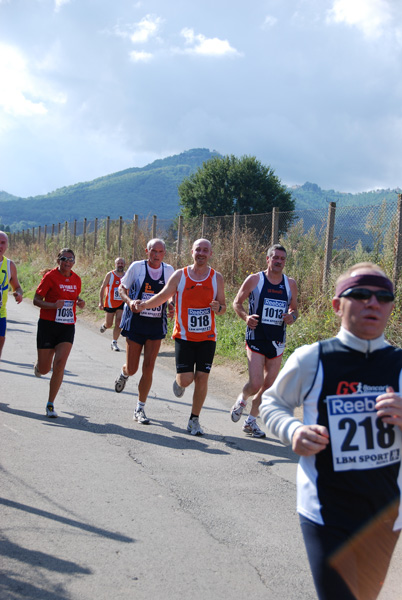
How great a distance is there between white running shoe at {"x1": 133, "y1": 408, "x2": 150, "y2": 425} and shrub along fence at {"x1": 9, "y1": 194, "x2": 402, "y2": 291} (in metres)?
4.90

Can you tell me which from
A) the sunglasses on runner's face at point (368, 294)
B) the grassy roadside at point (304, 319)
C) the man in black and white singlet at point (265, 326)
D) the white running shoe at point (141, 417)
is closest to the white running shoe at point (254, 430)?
the man in black and white singlet at point (265, 326)

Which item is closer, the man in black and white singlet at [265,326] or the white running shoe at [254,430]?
the white running shoe at [254,430]

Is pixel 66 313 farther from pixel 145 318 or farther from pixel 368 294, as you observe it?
pixel 368 294

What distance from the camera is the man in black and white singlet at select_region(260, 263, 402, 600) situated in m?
2.56

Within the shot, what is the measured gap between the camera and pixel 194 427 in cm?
746

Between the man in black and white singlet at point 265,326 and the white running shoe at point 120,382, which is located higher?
the man in black and white singlet at point 265,326

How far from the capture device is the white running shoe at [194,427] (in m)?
7.44

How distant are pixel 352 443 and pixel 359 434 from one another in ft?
0.15

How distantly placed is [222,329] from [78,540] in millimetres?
10355

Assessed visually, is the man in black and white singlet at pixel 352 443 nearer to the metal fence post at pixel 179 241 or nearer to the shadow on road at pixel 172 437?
the shadow on road at pixel 172 437

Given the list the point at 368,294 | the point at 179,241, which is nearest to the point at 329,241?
the point at 179,241

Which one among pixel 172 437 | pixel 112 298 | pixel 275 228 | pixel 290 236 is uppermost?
pixel 275 228

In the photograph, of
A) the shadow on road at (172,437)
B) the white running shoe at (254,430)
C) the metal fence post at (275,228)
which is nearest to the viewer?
the shadow on road at (172,437)

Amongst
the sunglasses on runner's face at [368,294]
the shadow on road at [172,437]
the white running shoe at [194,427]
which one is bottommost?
the shadow on road at [172,437]
